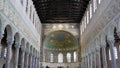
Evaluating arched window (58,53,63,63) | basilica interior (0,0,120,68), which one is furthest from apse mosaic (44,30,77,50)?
arched window (58,53,63,63)

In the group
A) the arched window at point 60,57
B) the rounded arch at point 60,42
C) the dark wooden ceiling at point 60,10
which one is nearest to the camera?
the dark wooden ceiling at point 60,10

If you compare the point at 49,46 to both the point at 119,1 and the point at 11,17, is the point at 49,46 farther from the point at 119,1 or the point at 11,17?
the point at 119,1

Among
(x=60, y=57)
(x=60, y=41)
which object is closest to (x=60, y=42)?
(x=60, y=41)

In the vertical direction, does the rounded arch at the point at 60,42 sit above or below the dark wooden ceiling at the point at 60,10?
below

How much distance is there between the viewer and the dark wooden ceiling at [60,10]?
2656 cm

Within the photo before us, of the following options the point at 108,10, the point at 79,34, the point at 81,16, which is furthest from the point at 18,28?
the point at 79,34

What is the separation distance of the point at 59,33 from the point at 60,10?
9.17 m

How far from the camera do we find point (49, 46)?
131 ft

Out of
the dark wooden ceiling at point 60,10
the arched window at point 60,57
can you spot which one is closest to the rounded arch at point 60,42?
the arched window at point 60,57

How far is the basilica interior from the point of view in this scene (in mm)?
15469

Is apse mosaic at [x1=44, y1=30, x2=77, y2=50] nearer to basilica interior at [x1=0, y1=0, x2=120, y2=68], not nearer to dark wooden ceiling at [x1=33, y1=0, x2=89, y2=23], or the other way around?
basilica interior at [x1=0, y1=0, x2=120, y2=68]

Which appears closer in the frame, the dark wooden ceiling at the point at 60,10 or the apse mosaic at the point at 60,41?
the dark wooden ceiling at the point at 60,10

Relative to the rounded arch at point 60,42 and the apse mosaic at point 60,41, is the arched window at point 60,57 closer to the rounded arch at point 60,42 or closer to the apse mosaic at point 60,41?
the rounded arch at point 60,42

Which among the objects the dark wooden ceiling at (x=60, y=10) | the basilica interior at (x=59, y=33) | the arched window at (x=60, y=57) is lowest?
the arched window at (x=60, y=57)
